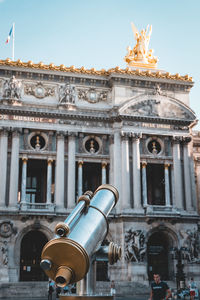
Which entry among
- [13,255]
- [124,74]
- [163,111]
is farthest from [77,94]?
[13,255]

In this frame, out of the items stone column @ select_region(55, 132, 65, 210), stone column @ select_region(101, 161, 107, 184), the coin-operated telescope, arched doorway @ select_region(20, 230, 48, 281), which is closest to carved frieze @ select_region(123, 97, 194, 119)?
stone column @ select_region(101, 161, 107, 184)

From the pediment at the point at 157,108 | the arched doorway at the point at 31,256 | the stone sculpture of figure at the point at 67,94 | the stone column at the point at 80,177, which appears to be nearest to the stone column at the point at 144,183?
the pediment at the point at 157,108

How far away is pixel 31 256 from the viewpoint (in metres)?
37.9

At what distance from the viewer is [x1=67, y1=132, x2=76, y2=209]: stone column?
37.5m

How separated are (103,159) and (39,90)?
879 cm

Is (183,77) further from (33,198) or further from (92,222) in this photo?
(92,222)

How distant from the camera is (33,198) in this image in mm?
40688

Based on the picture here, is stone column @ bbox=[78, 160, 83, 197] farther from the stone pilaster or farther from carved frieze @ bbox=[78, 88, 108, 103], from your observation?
the stone pilaster

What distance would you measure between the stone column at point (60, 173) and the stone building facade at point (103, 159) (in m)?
0.09

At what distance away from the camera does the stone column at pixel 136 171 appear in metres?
38.2

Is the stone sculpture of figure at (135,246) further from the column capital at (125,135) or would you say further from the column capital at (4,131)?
the column capital at (4,131)

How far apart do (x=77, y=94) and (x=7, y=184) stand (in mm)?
10822

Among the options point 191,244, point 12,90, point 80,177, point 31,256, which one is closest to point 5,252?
point 31,256

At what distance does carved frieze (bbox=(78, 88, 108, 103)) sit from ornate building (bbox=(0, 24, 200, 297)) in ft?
0.33
